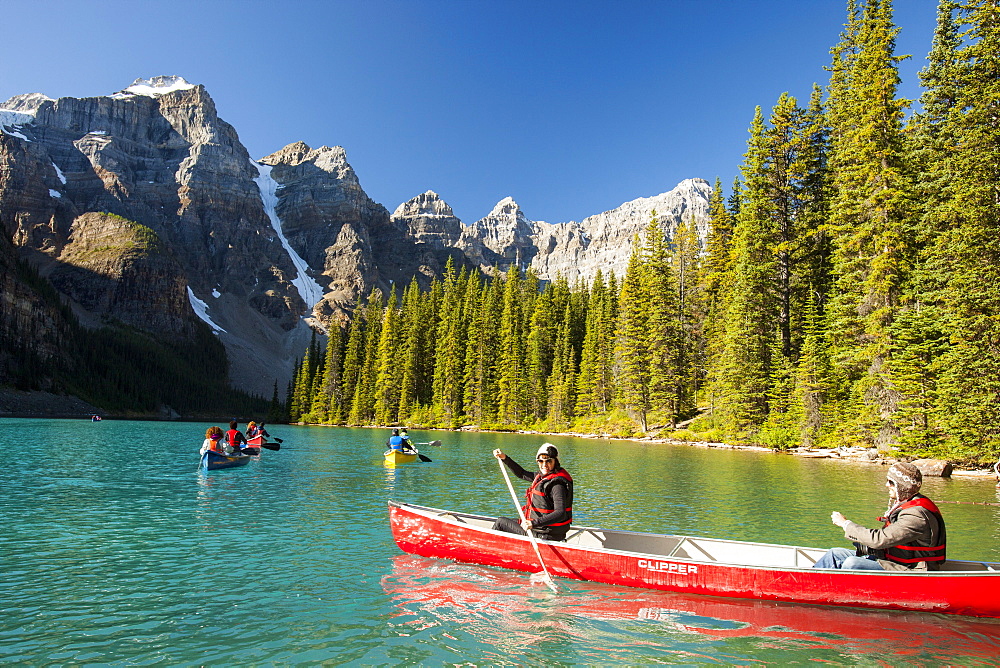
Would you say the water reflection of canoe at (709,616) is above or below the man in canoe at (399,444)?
below

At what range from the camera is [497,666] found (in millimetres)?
7203

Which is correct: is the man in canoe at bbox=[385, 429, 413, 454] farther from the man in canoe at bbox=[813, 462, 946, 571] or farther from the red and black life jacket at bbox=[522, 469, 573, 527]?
the man in canoe at bbox=[813, 462, 946, 571]

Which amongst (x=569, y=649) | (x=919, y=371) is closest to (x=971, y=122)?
(x=919, y=371)

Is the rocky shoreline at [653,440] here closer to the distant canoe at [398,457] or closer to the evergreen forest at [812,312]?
the evergreen forest at [812,312]

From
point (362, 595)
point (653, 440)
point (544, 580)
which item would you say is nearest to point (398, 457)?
point (544, 580)

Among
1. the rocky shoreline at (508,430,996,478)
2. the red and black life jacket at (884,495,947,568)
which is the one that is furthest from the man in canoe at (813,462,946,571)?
the rocky shoreline at (508,430,996,478)

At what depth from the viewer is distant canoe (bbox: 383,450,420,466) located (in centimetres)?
3158

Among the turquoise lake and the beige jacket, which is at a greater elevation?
the beige jacket

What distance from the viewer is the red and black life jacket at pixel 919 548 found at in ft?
28.6

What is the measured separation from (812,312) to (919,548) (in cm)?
3842

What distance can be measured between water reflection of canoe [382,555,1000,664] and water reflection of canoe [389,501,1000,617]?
21 cm

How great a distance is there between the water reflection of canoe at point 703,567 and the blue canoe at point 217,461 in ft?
58.7

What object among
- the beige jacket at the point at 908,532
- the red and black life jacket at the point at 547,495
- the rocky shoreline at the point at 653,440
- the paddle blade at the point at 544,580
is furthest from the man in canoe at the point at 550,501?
the rocky shoreline at the point at 653,440

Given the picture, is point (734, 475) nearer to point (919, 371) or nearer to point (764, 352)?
point (919, 371)
